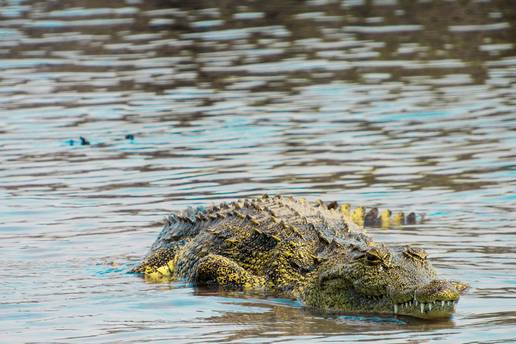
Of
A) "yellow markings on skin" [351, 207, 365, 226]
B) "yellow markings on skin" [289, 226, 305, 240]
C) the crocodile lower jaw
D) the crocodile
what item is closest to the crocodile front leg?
the crocodile

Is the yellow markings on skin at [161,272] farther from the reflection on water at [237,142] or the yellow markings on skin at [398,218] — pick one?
the yellow markings on skin at [398,218]

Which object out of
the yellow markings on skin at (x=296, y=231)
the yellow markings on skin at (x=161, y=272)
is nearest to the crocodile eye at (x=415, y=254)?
the yellow markings on skin at (x=296, y=231)

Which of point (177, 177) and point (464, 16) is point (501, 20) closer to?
point (464, 16)

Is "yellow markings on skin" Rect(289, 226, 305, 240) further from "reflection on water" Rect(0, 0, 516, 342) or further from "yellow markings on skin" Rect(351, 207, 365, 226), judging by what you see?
"yellow markings on skin" Rect(351, 207, 365, 226)

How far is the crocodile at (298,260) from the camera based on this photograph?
33.1 ft

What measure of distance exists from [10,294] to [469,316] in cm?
414

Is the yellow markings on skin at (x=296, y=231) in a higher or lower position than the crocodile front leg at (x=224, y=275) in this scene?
higher

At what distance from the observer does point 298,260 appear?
11.2 meters

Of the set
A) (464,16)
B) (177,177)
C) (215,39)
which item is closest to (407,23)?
(464,16)

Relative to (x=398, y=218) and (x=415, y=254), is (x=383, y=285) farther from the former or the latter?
(x=398, y=218)

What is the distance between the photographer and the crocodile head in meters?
9.90

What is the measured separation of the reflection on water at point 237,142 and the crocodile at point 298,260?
221 millimetres

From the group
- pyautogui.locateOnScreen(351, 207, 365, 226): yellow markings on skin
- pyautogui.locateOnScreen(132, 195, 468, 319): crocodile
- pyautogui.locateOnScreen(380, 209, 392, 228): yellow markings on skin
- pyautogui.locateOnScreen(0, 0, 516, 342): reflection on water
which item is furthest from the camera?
pyautogui.locateOnScreen(380, 209, 392, 228): yellow markings on skin

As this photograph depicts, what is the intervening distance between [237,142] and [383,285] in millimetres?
9277
